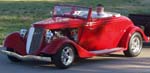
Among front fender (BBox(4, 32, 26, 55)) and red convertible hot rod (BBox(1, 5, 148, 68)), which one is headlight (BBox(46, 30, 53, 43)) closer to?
red convertible hot rod (BBox(1, 5, 148, 68))

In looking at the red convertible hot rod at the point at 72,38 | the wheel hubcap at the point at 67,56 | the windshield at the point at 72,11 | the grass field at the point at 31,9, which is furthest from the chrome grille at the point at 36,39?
the grass field at the point at 31,9

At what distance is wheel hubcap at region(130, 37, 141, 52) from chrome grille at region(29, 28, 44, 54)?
8.13 ft

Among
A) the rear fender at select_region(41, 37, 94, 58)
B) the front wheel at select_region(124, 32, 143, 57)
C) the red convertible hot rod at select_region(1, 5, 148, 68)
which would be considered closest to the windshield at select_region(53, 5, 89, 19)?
the red convertible hot rod at select_region(1, 5, 148, 68)

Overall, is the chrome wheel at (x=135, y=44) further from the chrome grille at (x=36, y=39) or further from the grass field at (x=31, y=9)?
the grass field at (x=31, y=9)

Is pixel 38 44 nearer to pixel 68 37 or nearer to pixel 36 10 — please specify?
pixel 68 37

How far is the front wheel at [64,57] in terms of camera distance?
10.7m

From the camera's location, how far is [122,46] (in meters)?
12.4

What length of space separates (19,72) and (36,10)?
11.7m

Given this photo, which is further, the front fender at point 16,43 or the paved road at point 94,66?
the front fender at point 16,43

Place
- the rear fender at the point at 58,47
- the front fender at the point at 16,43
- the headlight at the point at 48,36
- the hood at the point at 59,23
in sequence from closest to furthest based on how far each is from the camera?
the rear fender at the point at 58,47
the headlight at the point at 48,36
the hood at the point at 59,23
the front fender at the point at 16,43

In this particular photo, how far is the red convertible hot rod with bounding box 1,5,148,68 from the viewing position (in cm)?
1083

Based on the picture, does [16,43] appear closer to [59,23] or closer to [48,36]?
[48,36]

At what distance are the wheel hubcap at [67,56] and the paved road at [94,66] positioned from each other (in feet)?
0.55

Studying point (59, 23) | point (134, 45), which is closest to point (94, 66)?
point (59, 23)
